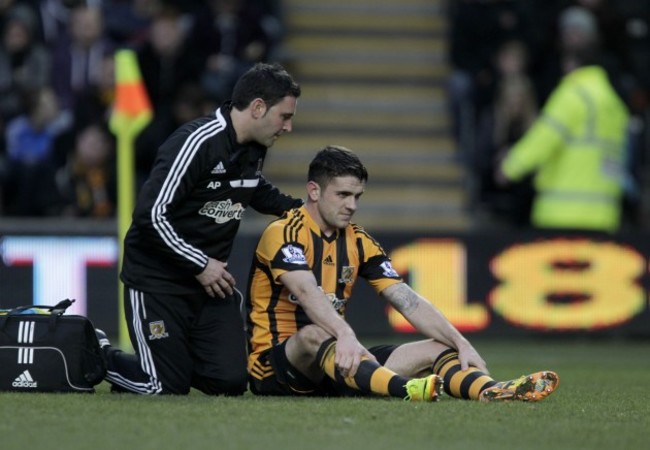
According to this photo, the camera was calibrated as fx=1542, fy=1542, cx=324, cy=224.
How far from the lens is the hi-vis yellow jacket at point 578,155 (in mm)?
14336

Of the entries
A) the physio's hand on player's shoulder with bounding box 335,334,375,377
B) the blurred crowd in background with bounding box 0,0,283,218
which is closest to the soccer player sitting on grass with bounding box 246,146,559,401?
the physio's hand on player's shoulder with bounding box 335,334,375,377

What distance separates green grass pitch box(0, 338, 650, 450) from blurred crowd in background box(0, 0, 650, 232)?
→ 22.2ft

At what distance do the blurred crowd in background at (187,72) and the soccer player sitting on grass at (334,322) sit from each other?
6812 millimetres

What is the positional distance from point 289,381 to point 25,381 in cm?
142

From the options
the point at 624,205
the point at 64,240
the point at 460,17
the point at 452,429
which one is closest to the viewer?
the point at 452,429

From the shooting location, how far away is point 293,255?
8.09 meters

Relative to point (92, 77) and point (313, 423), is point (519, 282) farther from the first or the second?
point (313, 423)

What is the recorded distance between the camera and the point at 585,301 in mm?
14539

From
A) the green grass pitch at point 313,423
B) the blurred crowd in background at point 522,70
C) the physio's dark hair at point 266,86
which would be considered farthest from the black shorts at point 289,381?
the blurred crowd in background at point 522,70

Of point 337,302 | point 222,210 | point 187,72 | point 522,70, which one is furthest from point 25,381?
point 522,70

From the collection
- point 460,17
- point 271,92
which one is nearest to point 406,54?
point 460,17

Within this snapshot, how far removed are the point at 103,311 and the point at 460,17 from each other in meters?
5.36

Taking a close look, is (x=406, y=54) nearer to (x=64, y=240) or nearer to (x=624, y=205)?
(x=624, y=205)

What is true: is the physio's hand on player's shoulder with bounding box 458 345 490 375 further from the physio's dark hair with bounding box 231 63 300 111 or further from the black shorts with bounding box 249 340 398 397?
the physio's dark hair with bounding box 231 63 300 111
